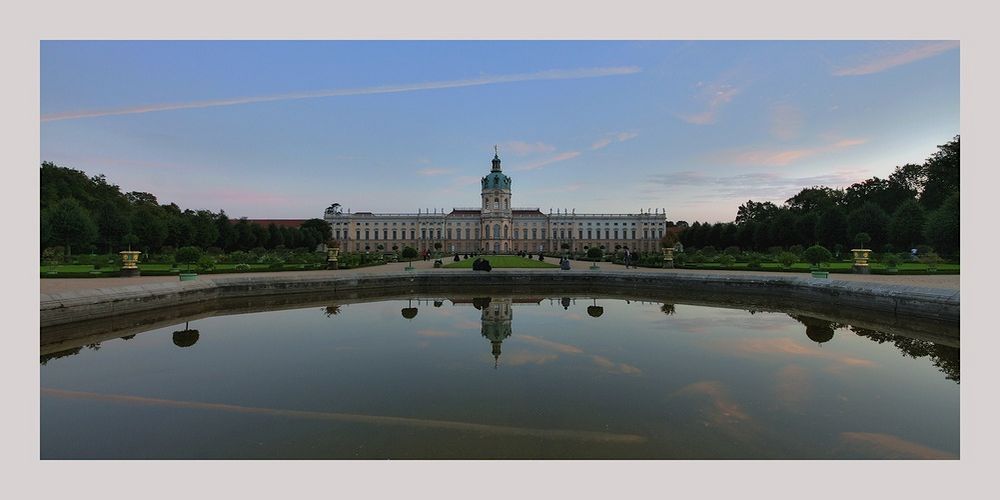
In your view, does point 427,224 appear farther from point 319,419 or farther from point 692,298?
Result: point 319,419

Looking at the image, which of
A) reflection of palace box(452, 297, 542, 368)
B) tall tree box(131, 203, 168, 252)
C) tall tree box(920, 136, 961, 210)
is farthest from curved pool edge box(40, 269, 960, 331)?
tall tree box(131, 203, 168, 252)

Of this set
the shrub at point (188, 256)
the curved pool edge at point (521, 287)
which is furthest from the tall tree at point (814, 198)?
the shrub at point (188, 256)

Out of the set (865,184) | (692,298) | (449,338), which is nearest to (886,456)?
(449,338)

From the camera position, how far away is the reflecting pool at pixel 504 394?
13.1ft

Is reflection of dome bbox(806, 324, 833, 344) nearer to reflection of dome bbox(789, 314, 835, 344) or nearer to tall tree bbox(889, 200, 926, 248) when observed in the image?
reflection of dome bbox(789, 314, 835, 344)

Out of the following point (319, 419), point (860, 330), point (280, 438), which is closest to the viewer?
point (280, 438)

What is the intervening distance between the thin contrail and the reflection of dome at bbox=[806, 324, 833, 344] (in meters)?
5.70

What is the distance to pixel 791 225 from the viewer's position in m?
38.7

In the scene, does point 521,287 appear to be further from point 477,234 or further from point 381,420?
point 477,234

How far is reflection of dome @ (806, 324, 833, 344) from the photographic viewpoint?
8250 millimetres

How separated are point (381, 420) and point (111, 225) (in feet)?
117

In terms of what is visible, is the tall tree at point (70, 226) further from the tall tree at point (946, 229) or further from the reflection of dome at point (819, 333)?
the tall tree at point (946, 229)

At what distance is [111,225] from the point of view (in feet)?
104

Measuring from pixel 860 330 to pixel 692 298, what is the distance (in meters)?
5.41
